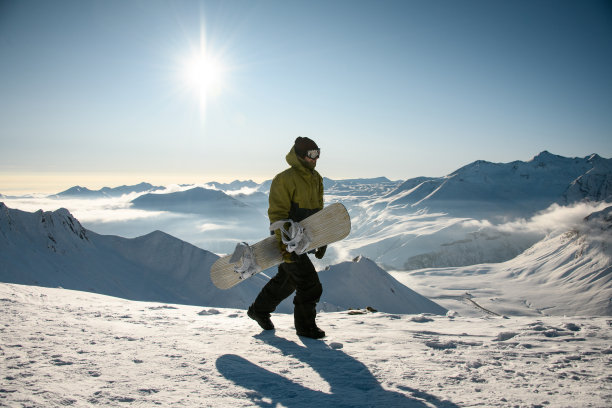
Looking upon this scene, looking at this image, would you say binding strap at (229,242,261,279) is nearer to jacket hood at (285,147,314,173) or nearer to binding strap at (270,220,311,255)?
binding strap at (270,220,311,255)

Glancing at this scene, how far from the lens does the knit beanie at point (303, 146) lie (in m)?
4.89

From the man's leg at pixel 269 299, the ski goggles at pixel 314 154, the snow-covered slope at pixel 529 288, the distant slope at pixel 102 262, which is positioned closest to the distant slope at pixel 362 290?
the distant slope at pixel 102 262

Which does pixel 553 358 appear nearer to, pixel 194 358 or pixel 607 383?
pixel 607 383

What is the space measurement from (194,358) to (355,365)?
165 centimetres

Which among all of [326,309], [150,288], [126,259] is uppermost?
[126,259]

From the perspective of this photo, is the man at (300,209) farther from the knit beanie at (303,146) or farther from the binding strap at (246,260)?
the binding strap at (246,260)

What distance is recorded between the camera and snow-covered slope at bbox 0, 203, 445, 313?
25.9m

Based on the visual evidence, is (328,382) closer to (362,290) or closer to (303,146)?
(303,146)

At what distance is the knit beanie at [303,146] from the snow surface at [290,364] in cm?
251

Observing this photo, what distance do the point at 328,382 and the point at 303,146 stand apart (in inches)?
117

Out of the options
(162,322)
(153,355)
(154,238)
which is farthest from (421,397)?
(154,238)

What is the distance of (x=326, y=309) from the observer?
123 feet

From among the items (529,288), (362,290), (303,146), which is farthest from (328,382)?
(529,288)

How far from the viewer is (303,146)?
490cm
